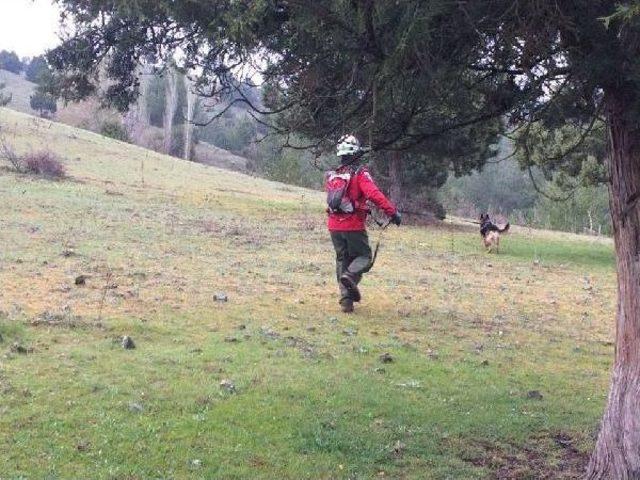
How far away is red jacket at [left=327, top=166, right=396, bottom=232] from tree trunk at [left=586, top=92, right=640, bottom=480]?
14.4 ft

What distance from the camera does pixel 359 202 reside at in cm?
966

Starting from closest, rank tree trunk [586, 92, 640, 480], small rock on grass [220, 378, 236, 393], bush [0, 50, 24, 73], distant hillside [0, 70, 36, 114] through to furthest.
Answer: tree trunk [586, 92, 640, 480] < small rock on grass [220, 378, 236, 393] < distant hillside [0, 70, 36, 114] < bush [0, 50, 24, 73]

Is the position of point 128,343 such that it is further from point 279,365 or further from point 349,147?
point 349,147

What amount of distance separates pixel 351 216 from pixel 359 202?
196 mm

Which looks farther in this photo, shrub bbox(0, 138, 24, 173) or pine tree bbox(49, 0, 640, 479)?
shrub bbox(0, 138, 24, 173)

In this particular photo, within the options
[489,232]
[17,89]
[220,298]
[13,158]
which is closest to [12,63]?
[17,89]

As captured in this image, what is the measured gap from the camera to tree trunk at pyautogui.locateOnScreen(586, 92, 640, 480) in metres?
4.73

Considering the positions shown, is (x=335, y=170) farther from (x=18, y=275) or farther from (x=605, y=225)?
(x=605, y=225)

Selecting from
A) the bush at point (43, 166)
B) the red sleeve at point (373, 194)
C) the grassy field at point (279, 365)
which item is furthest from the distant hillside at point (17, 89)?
the red sleeve at point (373, 194)

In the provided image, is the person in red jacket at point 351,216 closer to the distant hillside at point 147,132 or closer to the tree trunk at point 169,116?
the distant hillside at point 147,132

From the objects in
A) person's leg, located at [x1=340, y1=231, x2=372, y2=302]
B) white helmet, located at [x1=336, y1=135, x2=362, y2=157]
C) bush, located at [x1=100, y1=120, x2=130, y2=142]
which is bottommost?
person's leg, located at [x1=340, y1=231, x2=372, y2=302]

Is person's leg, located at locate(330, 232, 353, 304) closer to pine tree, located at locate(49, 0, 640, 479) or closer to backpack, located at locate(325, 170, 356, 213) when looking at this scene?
backpack, located at locate(325, 170, 356, 213)

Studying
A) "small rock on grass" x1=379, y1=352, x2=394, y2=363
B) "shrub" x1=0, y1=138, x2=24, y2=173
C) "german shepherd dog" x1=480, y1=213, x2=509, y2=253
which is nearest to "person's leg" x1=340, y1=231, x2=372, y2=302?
"small rock on grass" x1=379, y1=352, x2=394, y2=363

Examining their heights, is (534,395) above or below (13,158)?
below
